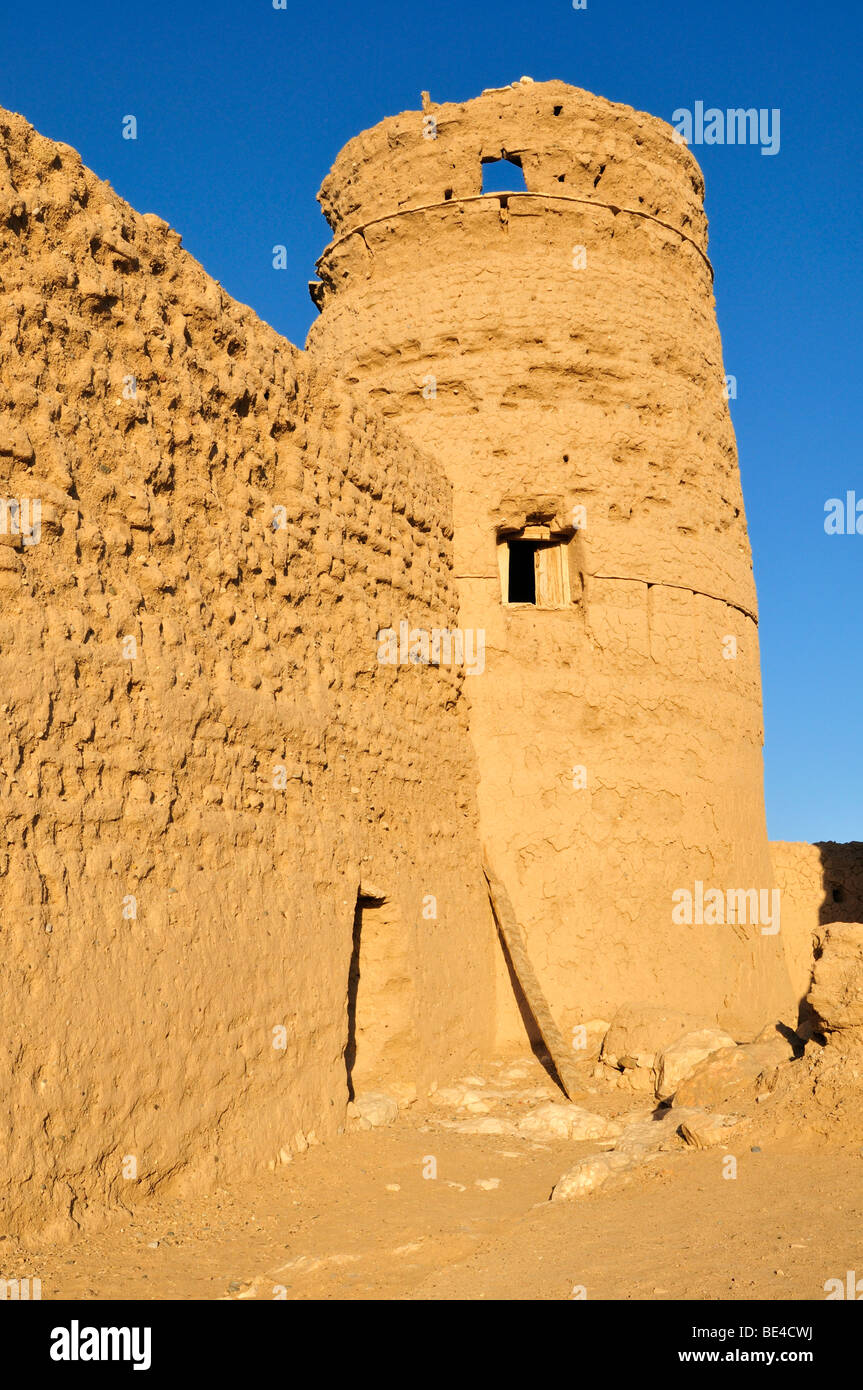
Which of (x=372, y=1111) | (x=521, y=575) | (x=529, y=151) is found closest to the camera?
(x=372, y=1111)

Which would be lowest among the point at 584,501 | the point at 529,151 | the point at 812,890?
the point at 812,890

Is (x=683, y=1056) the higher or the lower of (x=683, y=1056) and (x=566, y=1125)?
the higher

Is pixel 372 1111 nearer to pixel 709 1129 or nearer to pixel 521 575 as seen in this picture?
pixel 709 1129

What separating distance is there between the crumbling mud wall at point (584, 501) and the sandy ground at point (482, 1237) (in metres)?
2.81

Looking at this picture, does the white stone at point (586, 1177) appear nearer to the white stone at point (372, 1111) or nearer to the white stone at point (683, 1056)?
the white stone at point (372, 1111)

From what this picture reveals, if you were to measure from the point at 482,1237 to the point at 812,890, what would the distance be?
356 inches

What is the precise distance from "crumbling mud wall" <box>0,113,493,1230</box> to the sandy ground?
0.22 m

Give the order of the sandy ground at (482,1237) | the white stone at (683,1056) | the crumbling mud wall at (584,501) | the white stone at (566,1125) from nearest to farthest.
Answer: the sandy ground at (482,1237) < the white stone at (566,1125) < the white stone at (683,1056) < the crumbling mud wall at (584,501)

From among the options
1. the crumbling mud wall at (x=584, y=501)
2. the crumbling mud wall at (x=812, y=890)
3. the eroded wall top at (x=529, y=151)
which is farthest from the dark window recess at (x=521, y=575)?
the crumbling mud wall at (x=812, y=890)

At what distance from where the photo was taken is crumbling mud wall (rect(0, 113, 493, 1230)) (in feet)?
13.4

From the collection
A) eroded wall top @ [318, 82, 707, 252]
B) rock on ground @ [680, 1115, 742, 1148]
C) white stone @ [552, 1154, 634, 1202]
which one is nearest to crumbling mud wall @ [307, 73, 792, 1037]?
eroded wall top @ [318, 82, 707, 252]

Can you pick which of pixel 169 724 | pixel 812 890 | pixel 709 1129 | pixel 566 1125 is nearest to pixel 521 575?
pixel 812 890

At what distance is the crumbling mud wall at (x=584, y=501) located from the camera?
8016 millimetres

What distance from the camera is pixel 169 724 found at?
486 cm
